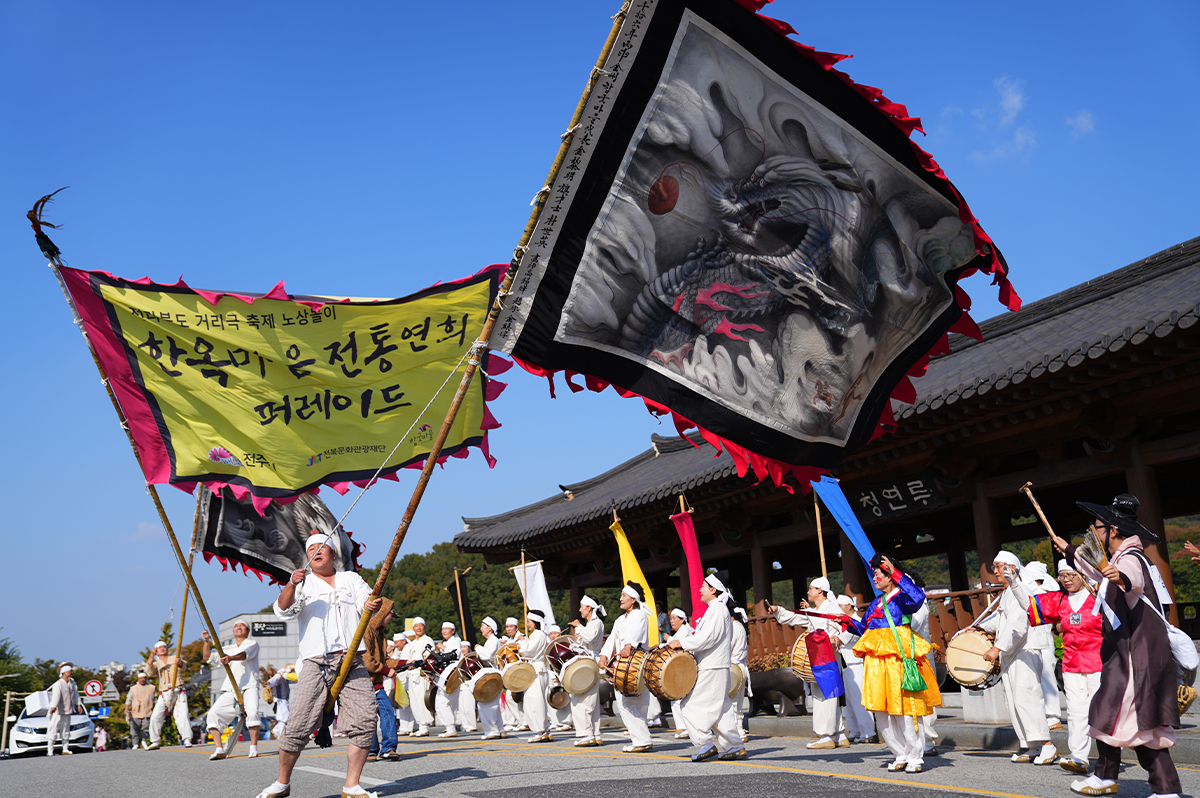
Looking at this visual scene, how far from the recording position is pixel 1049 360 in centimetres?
947

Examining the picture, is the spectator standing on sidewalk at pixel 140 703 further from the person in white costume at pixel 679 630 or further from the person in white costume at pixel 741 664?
the person in white costume at pixel 741 664

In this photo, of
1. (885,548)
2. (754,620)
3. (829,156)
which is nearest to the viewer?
(829,156)

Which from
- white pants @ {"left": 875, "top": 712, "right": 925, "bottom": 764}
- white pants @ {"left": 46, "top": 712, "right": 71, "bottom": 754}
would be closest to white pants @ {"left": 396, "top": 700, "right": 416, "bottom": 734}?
white pants @ {"left": 46, "top": 712, "right": 71, "bottom": 754}

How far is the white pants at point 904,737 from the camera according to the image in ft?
23.4

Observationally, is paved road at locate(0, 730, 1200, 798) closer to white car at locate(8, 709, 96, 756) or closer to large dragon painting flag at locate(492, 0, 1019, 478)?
large dragon painting flag at locate(492, 0, 1019, 478)

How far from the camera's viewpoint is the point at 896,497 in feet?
41.8

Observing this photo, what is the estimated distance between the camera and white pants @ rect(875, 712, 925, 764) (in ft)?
23.4

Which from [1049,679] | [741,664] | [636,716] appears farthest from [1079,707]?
[741,664]

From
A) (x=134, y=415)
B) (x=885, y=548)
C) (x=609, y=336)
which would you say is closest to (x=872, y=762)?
(x=609, y=336)

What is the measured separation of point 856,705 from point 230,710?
8.14 metres

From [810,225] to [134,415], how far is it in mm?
6076

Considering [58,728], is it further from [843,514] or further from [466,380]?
[466,380]

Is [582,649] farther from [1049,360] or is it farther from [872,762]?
[1049,360]

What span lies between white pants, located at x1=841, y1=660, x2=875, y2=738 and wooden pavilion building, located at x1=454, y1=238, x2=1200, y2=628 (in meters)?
2.86
